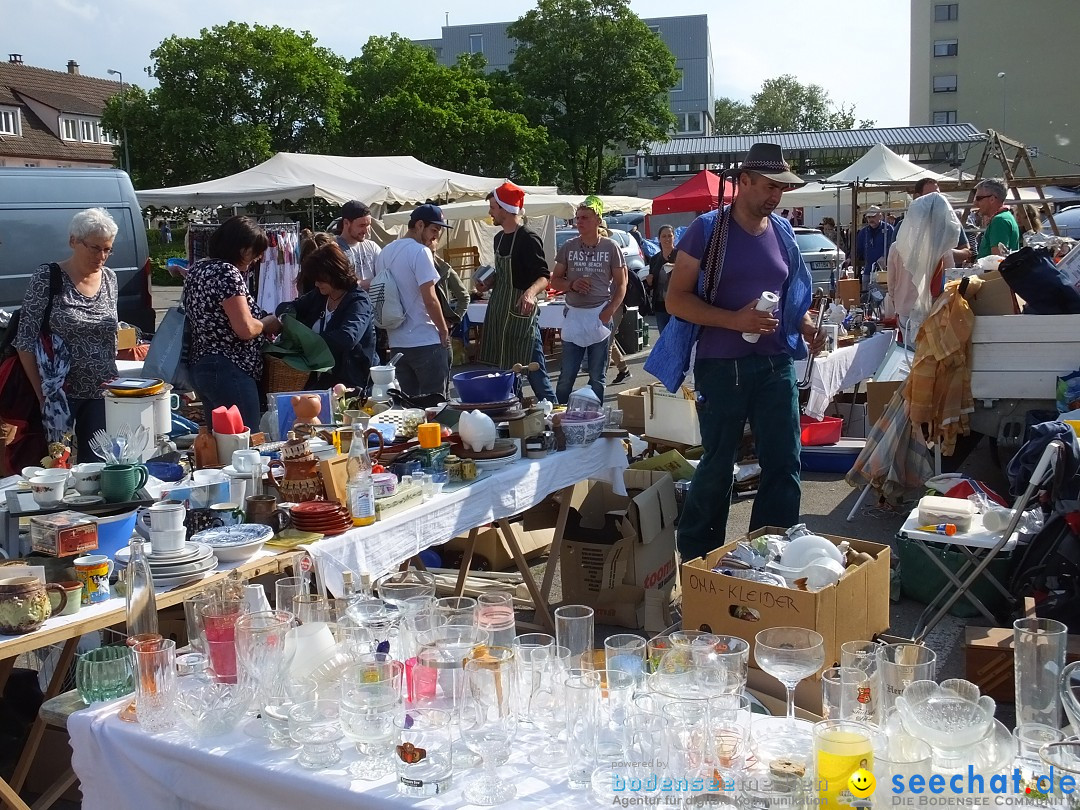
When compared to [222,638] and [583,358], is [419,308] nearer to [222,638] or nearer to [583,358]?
[583,358]

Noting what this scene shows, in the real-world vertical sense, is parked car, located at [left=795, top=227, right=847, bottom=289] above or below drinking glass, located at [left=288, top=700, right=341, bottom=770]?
above

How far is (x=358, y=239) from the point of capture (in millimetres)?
8117

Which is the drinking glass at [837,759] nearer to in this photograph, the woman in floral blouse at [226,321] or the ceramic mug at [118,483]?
the ceramic mug at [118,483]

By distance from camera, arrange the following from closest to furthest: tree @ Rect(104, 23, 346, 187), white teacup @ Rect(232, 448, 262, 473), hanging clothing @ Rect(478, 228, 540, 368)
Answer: white teacup @ Rect(232, 448, 262, 473) < hanging clothing @ Rect(478, 228, 540, 368) < tree @ Rect(104, 23, 346, 187)

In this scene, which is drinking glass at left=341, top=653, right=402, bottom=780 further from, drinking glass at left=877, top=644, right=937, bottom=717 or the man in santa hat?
the man in santa hat

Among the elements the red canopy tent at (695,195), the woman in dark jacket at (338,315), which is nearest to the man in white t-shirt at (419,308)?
the woman in dark jacket at (338,315)

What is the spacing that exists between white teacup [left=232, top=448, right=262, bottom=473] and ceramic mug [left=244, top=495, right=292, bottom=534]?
0.33 metres

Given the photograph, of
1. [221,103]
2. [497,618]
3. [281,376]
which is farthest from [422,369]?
[221,103]

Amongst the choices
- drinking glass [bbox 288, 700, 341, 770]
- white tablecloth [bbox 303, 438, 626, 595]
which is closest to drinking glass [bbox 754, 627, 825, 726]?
drinking glass [bbox 288, 700, 341, 770]

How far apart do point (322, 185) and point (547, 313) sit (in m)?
3.70

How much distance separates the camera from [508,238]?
7.04m

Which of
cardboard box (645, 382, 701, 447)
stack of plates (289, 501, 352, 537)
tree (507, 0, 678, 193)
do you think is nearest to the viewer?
stack of plates (289, 501, 352, 537)

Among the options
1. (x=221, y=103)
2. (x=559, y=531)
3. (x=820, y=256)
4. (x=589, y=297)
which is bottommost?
(x=559, y=531)

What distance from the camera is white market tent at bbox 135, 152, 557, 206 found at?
13031mm
